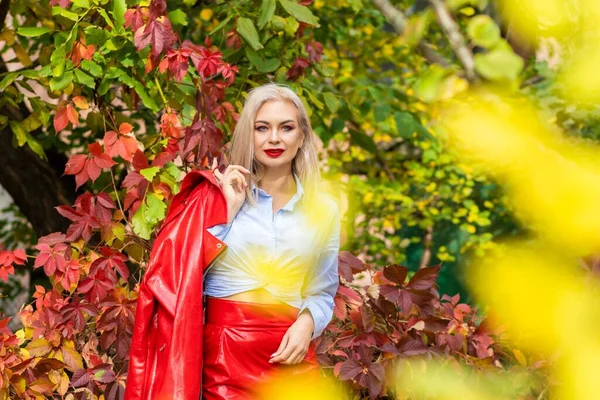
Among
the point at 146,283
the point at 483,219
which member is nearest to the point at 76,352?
the point at 146,283

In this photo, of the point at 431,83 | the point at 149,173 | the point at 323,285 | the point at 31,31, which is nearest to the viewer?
the point at 431,83

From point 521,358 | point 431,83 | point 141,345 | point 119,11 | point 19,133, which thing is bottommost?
point 521,358

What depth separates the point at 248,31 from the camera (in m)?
3.57

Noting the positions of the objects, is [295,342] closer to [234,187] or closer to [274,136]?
[234,187]

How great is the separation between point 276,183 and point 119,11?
1.10 meters

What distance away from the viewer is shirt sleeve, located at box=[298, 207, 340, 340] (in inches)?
99.7

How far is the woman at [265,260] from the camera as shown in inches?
95.9

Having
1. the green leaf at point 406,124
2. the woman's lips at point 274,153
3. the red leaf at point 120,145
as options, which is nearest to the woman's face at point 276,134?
the woman's lips at point 274,153

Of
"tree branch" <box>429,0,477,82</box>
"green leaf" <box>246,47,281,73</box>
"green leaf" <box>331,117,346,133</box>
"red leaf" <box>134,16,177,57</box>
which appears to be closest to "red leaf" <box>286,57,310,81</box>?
"green leaf" <box>246,47,281,73</box>

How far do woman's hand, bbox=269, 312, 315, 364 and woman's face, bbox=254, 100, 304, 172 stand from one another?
444 mm

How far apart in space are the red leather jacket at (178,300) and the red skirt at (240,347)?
60 mm

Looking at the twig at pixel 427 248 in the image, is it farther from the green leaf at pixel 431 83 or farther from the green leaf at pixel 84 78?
the green leaf at pixel 431 83

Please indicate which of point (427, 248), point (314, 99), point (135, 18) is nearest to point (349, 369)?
point (314, 99)

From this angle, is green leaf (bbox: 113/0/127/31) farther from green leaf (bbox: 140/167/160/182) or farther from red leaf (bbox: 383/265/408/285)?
red leaf (bbox: 383/265/408/285)
